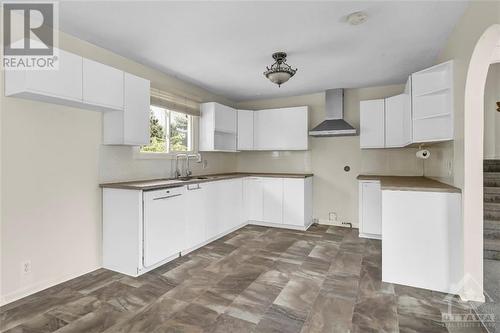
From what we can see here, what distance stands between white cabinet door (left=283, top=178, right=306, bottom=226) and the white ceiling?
1.78m

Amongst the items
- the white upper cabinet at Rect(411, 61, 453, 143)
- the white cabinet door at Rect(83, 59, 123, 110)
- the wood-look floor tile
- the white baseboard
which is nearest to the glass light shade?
the white upper cabinet at Rect(411, 61, 453, 143)

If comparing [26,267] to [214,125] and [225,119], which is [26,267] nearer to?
[214,125]

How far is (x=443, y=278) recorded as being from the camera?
235 centimetres

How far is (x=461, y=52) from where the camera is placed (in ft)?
7.43

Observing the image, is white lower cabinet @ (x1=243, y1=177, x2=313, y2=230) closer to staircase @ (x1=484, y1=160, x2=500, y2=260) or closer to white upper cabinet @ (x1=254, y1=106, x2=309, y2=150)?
white upper cabinet @ (x1=254, y1=106, x2=309, y2=150)

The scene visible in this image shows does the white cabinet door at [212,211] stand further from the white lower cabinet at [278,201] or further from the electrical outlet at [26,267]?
the electrical outlet at [26,267]

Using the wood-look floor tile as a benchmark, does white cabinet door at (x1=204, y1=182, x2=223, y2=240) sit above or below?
above

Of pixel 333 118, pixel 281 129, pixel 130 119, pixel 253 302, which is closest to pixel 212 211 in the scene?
pixel 130 119

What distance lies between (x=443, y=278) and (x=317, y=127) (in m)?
2.91

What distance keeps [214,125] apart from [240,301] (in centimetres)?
293

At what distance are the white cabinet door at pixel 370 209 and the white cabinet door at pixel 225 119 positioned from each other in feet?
8.12

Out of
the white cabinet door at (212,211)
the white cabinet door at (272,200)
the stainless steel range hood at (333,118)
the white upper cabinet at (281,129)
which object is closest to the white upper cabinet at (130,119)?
the white cabinet door at (212,211)

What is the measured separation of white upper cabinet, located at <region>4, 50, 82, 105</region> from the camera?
6.89 ft

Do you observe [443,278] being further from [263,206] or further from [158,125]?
[158,125]
